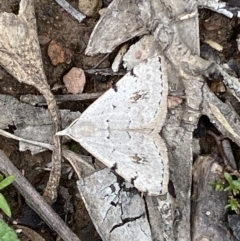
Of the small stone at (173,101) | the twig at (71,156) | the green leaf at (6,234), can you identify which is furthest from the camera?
the twig at (71,156)

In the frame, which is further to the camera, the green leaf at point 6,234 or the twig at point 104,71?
the twig at point 104,71

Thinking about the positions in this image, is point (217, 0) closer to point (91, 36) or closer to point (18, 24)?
point (91, 36)

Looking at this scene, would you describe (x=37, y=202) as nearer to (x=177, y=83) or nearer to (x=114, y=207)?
(x=114, y=207)

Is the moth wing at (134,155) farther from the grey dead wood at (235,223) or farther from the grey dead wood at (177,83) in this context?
the grey dead wood at (235,223)

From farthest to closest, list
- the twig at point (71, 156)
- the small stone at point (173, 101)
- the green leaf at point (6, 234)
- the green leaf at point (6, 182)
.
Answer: the twig at point (71, 156), the small stone at point (173, 101), the green leaf at point (6, 182), the green leaf at point (6, 234)

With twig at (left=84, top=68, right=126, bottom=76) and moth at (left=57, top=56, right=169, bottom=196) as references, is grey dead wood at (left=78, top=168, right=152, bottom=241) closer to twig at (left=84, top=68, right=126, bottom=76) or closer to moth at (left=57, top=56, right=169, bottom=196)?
moth at (left=57, top=56, right=169, bottom=196)

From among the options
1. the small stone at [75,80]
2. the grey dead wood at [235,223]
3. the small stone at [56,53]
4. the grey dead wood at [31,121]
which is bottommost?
the grey dead wood at [235,223]

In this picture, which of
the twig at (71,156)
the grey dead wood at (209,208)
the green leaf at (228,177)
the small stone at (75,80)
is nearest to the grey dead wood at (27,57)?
the twig at (71,156)
